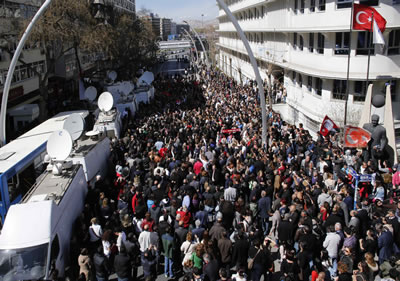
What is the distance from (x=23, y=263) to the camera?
→ 25.3ft

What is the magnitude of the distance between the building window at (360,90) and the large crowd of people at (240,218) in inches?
260

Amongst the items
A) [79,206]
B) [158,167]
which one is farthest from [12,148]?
[158,167]

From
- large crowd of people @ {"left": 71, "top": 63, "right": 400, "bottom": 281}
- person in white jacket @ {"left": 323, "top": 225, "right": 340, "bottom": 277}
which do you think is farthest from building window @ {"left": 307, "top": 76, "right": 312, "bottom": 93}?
person in white jacket @ {"left": 323, "top": 225, "right": 340, "bottom": 277}

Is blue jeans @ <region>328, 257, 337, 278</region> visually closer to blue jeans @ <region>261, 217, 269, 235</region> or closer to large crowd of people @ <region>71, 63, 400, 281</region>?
large crowd of people @ <region>71, 63, 400, 281</region>

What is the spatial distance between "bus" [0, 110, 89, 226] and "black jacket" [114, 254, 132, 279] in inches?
211

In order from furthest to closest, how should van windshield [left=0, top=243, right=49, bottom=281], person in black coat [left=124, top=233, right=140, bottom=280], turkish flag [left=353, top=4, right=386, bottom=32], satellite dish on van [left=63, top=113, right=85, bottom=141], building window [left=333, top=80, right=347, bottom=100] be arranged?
building window [left=333, top=80, right=347, bottom=100] → turkish flag [left=353, top=4, right=386, bottom=32] → satellite dish on van [left=63, top=113, right=85, bottom=141] → person in black coat [left=124, top=233, right=140, bottom=280] → van windshield [left=0, top=243, right=49, bottom=281]

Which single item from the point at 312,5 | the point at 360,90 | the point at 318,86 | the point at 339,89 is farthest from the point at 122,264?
the point at 312,5

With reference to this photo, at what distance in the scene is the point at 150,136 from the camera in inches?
702

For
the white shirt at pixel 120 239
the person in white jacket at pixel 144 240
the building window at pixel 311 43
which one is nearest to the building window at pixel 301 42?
the building window at pixel 311 43

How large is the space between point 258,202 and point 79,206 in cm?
525

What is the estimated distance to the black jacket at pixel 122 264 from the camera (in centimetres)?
779

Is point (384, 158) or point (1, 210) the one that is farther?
point (384, 158)

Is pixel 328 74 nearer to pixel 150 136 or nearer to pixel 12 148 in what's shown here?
pixel 150 136

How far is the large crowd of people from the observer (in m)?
7.75
